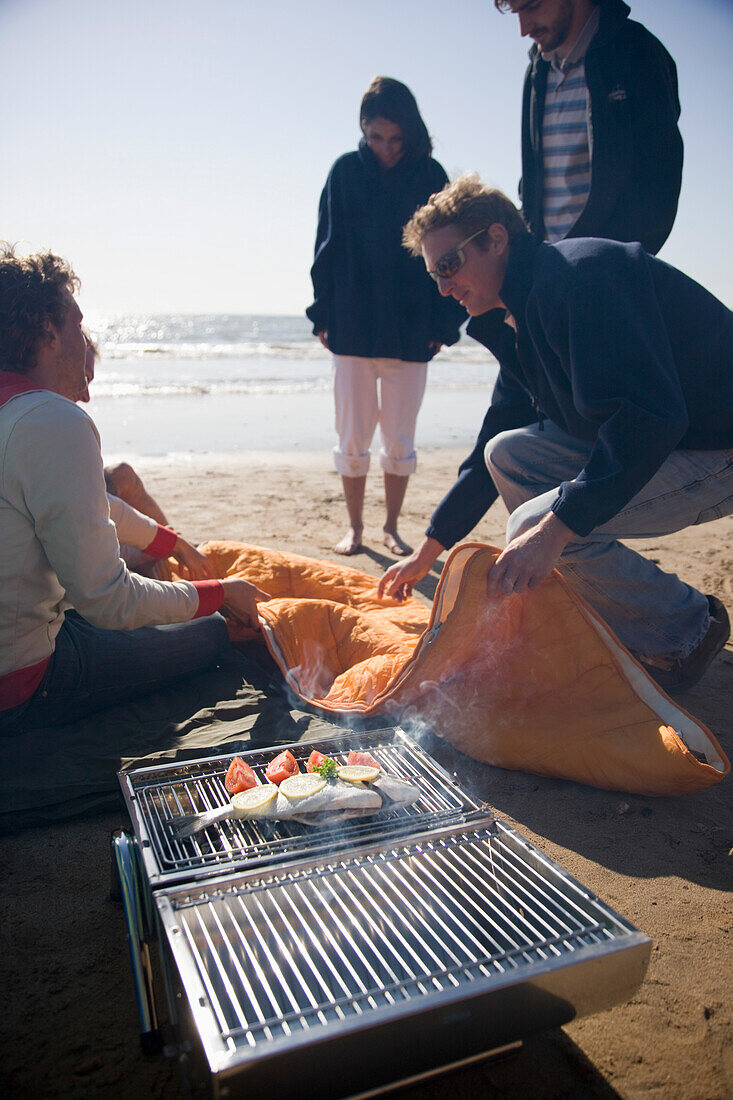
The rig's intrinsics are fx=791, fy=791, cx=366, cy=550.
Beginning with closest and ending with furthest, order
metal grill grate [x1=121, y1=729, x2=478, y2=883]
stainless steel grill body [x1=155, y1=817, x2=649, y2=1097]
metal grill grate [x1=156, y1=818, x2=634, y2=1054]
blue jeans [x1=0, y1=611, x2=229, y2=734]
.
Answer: stainless steel grill body [x1=155, y1=817, x2=649, y2=1097]
metal grill grate [x1=156, y1=818, x2=634, y2=1054]
metal grill grate [x1=121, y1=729, x2=478, y2=883]
blue jeans [x1=0, y1=611, x2=229, y2=734]

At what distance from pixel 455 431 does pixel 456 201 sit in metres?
8.42

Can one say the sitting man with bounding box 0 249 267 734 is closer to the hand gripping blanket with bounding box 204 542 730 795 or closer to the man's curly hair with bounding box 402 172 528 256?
the hand gripping blanket with bounding box 204 542 730 795

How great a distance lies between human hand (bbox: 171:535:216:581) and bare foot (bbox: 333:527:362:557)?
5.25 feet

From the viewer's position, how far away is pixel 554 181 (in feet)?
13.0

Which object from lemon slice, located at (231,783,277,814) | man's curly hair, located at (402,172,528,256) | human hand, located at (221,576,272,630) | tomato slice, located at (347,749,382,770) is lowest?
lemon slice, located at (231,783,277,814)

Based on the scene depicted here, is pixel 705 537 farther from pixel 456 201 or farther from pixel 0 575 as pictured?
pixel 0 575

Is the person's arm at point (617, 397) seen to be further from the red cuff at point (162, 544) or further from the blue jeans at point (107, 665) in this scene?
the red cuff at point (162, 544)

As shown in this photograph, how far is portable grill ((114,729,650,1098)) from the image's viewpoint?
1351 millimetres

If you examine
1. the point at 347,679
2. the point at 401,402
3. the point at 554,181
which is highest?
the point at 554,181

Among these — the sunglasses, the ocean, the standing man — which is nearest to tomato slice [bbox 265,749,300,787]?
the sunglasses

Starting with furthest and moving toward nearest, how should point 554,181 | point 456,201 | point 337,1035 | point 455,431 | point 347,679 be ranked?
point 455,431, point 554,181, point 347,679, point 456,201, point 337,1035

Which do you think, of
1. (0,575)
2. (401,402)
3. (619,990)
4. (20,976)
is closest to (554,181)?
(401,402)

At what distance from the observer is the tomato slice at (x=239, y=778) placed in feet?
7.05

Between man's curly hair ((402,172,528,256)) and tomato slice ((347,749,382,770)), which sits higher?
man's curly hair ((402,172,528,256))
